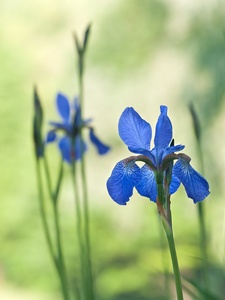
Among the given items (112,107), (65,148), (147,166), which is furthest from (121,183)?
(112,107)

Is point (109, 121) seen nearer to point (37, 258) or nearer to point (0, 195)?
point (0, 195)

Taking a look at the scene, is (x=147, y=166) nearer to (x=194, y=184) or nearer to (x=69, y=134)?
(x=194, y=184)

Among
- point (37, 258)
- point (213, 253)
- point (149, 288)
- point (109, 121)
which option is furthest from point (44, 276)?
point (109, 121)

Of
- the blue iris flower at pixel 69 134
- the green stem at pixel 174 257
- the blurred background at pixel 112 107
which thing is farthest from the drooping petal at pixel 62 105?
the green stem at pixel 174 257

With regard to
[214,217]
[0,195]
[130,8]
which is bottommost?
[214,217]

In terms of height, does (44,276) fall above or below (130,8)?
below

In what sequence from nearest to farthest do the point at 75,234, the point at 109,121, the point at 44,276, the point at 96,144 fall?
the point at 96,144, the point at 44,276, the point at 75,234, the point at 109,121

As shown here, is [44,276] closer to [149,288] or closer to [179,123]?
[149,288]

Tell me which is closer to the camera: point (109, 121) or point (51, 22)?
point (109, 121)

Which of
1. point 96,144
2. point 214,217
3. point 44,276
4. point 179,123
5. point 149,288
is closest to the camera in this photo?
point 96,144
